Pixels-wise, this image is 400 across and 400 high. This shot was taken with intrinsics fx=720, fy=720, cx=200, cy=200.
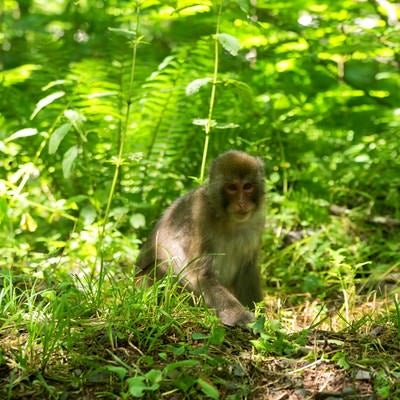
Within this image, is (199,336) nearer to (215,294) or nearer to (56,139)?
(215,294)

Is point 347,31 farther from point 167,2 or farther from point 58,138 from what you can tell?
point 58,138

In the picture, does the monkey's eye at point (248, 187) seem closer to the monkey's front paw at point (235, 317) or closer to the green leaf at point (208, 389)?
the monkey's front paw at point (235, 317)

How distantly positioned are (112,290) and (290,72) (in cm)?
444

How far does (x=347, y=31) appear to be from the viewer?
7574 millimetres

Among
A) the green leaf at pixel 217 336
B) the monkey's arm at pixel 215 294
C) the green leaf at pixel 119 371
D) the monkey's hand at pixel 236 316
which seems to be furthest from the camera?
the monkey's arm at pixel 215 294

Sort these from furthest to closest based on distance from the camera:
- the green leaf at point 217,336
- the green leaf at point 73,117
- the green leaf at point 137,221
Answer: the green leaf at point 137,221, the green leaf at point 73,117, the green leaf at point 217,336

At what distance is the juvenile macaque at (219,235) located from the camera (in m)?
5.47

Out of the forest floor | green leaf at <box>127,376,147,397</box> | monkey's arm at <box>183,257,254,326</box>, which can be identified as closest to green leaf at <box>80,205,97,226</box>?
monkey's arm at <box>183,257,254,326</box>

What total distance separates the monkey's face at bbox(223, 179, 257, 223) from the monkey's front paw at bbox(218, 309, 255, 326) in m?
0.80

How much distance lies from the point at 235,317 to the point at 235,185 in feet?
3.57

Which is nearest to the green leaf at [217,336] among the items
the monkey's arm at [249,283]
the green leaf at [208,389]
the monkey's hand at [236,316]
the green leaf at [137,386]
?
the green leaf at [208,389]

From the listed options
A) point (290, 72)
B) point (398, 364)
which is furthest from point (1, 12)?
point (398, 364)

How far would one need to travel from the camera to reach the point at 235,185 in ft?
18.1

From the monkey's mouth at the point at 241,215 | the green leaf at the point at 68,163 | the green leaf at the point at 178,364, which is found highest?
the green leaf at the point at 68,163
